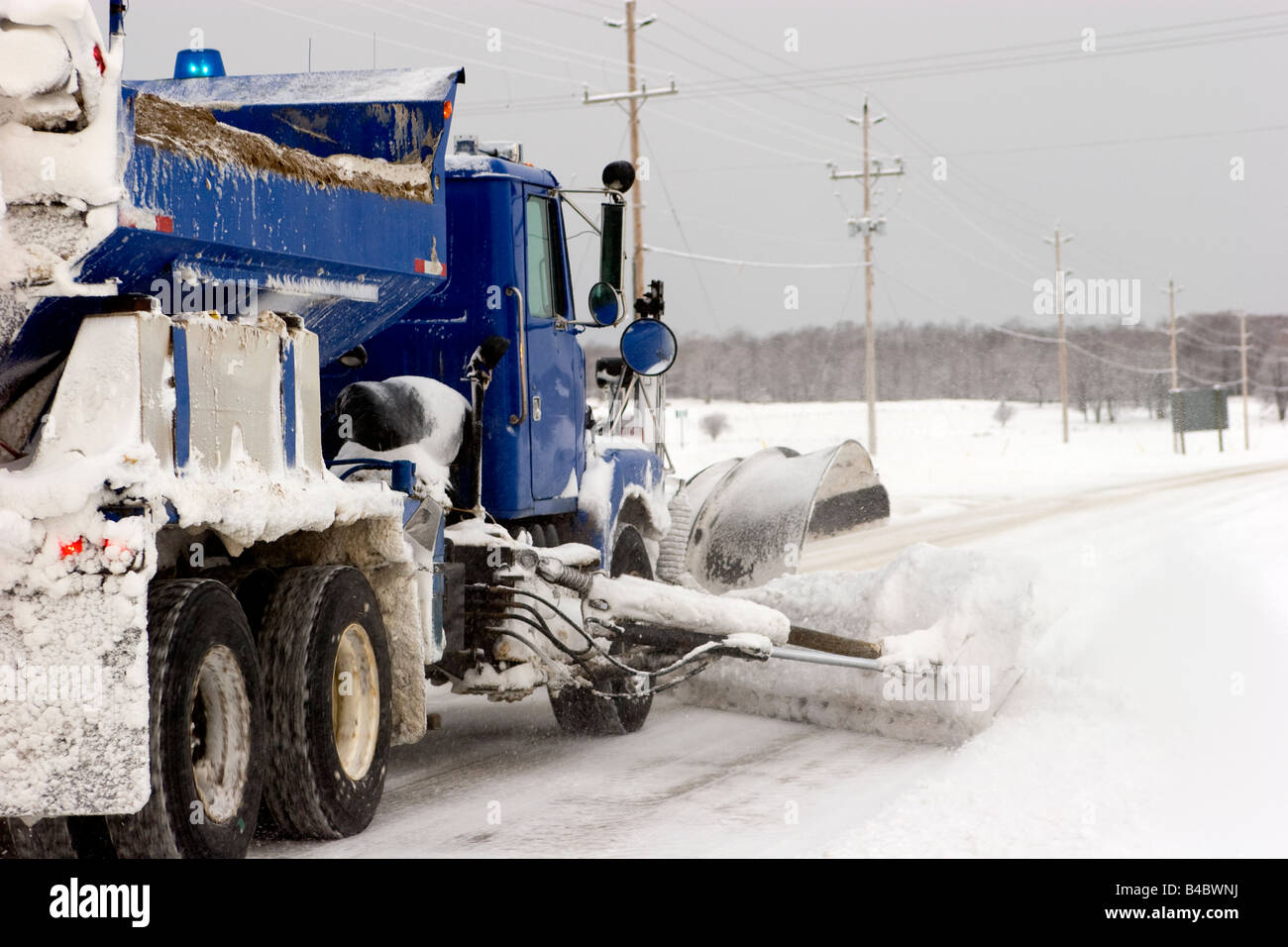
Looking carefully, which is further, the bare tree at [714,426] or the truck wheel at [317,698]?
the bare tree at [714,426]

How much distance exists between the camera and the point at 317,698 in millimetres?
5078

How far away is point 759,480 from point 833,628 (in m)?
1.63

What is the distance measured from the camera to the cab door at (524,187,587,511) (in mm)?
7219

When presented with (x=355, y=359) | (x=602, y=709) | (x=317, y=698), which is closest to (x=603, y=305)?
(x=355, y=359)

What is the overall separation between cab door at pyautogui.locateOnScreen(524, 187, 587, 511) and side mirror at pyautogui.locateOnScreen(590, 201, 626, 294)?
23cm

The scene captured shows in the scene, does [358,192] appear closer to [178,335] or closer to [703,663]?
[178,335]

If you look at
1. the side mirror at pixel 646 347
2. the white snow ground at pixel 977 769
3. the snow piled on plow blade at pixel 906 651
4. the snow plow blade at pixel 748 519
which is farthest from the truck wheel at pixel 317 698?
the snow plow blade at pixel 748 519

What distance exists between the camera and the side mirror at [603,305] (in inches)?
297

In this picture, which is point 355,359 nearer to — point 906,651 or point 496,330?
point 496,330

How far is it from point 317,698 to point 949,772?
2803mm

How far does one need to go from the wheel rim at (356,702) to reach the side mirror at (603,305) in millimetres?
2659

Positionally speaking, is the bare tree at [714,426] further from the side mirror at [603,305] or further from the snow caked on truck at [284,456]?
the snow caked on truck at [284,456]
